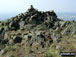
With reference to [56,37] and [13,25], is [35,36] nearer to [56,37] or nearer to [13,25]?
[56,37]

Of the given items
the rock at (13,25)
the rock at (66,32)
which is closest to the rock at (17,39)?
the rock at (13,25)

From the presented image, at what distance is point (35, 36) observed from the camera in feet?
191

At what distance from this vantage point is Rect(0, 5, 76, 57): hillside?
164 ft

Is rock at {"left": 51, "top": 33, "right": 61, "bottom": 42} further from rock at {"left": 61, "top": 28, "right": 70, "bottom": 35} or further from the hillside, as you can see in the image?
rock at {"left": 61, "top": 28, "right": 70, "bottom": 35}

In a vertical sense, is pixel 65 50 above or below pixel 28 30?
below

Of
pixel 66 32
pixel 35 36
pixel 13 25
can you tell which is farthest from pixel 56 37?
pixel 13 25

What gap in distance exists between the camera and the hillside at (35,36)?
49.9 metres

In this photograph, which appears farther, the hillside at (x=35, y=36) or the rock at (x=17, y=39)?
the rock at (x=17, y=39)

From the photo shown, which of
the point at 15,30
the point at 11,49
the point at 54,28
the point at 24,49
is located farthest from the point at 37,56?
the point at 15,30

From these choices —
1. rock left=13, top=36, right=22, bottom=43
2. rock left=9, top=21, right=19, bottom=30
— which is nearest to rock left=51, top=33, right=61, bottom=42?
rock left=13, top=36, right=22, bottom=43

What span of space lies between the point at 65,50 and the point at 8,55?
16570 millimetres

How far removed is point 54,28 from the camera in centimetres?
6588

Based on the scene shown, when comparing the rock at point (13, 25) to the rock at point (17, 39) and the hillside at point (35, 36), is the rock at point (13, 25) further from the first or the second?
the rock at point (17, 39)

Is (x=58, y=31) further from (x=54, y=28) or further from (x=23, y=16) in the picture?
(x=23, y=16)
